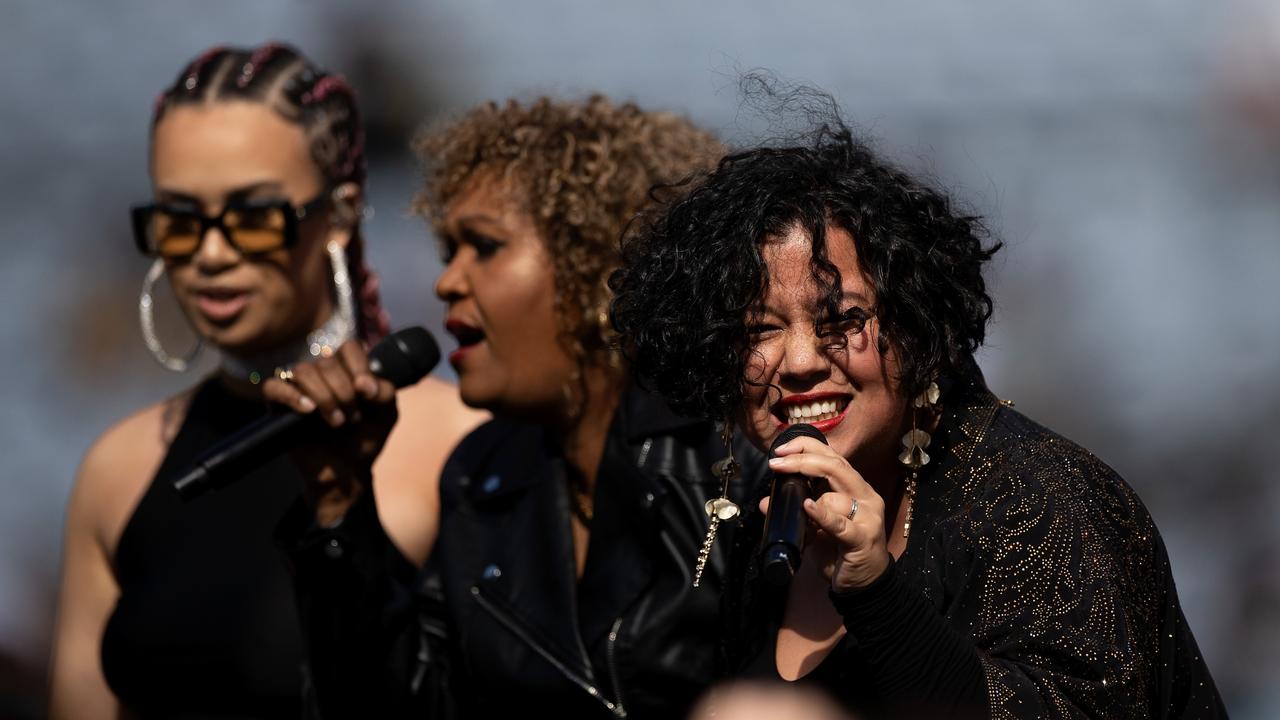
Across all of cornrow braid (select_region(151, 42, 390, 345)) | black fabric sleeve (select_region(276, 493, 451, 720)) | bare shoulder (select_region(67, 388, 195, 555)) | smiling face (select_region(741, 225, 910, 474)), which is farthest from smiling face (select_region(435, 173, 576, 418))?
smiling face (select_region(741, 225, 910, 474))

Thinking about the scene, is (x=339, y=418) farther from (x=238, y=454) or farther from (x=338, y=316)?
(x=338, y=316)

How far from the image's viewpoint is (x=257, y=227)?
3.34 meters

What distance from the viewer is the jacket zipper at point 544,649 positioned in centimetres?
285

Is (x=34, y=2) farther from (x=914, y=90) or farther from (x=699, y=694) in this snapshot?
(x=699, y=694)

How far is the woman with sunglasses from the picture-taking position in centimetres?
320

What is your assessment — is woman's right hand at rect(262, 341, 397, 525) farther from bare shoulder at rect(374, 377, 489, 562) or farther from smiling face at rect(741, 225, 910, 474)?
smiling face at rect(741, 225, 910, 474)

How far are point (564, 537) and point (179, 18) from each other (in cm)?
506

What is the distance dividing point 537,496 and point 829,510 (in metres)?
1.51

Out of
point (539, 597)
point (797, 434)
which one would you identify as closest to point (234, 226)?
point (539, 597)

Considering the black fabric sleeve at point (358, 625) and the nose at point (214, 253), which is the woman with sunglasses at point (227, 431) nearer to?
the nose at point (214, 253)

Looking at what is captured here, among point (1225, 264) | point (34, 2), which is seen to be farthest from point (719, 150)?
point (34, 2)

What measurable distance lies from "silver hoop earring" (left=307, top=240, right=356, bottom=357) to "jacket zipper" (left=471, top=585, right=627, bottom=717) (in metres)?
0.71

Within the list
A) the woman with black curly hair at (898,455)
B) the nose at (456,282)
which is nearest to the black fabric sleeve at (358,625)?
the nose at (456,282)

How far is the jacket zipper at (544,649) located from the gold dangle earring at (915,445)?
35.7 inches
